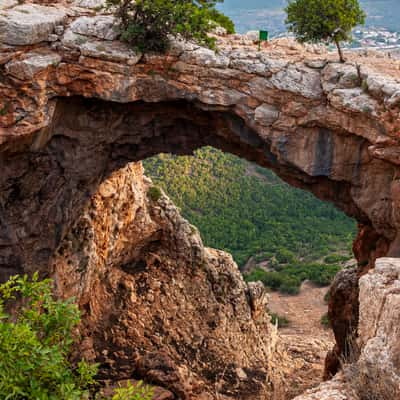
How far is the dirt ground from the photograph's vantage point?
68.8ft

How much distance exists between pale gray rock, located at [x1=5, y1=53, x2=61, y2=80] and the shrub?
9085mm

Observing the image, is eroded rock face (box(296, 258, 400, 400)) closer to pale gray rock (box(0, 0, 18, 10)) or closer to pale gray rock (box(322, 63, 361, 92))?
pale gray rock (box(322, 63, 361, 92))

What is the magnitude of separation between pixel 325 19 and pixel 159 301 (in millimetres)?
12177

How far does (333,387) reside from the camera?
7.44 meters

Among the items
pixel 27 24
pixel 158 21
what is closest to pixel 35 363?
pixel 27 24

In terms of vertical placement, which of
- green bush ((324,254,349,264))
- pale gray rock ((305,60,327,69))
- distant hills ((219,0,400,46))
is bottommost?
green bush ((324,254,349,264))

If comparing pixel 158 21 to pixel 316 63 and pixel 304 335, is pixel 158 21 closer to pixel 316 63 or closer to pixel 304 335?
pixel 316 63

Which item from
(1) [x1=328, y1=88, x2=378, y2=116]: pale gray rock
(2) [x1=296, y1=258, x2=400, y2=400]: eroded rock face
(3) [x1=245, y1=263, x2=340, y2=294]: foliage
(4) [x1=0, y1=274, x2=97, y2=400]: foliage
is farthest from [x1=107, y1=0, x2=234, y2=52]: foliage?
(3) [x1=245, y1=263, x2=340, y2=294]: foliage

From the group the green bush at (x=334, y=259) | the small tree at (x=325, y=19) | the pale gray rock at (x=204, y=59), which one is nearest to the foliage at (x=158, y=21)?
the pale gray rock at (x=204, y=59)

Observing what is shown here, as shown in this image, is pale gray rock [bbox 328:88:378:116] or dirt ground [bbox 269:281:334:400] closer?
pale gray rock [bbox 328:88:378:116]

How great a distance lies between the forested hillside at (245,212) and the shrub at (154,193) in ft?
58.5

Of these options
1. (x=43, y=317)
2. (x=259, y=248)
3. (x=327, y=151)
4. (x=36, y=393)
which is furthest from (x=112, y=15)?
(x=259, y=248)

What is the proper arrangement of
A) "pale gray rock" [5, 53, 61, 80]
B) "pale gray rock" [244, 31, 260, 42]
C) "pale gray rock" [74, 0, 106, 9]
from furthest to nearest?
"pale gray rock" [244, 31, 260, 42], "pale gray rock" [74, 0, 106, 9], "pale gray rock" [5, 53, 61, 80]

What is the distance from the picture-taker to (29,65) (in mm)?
12336
